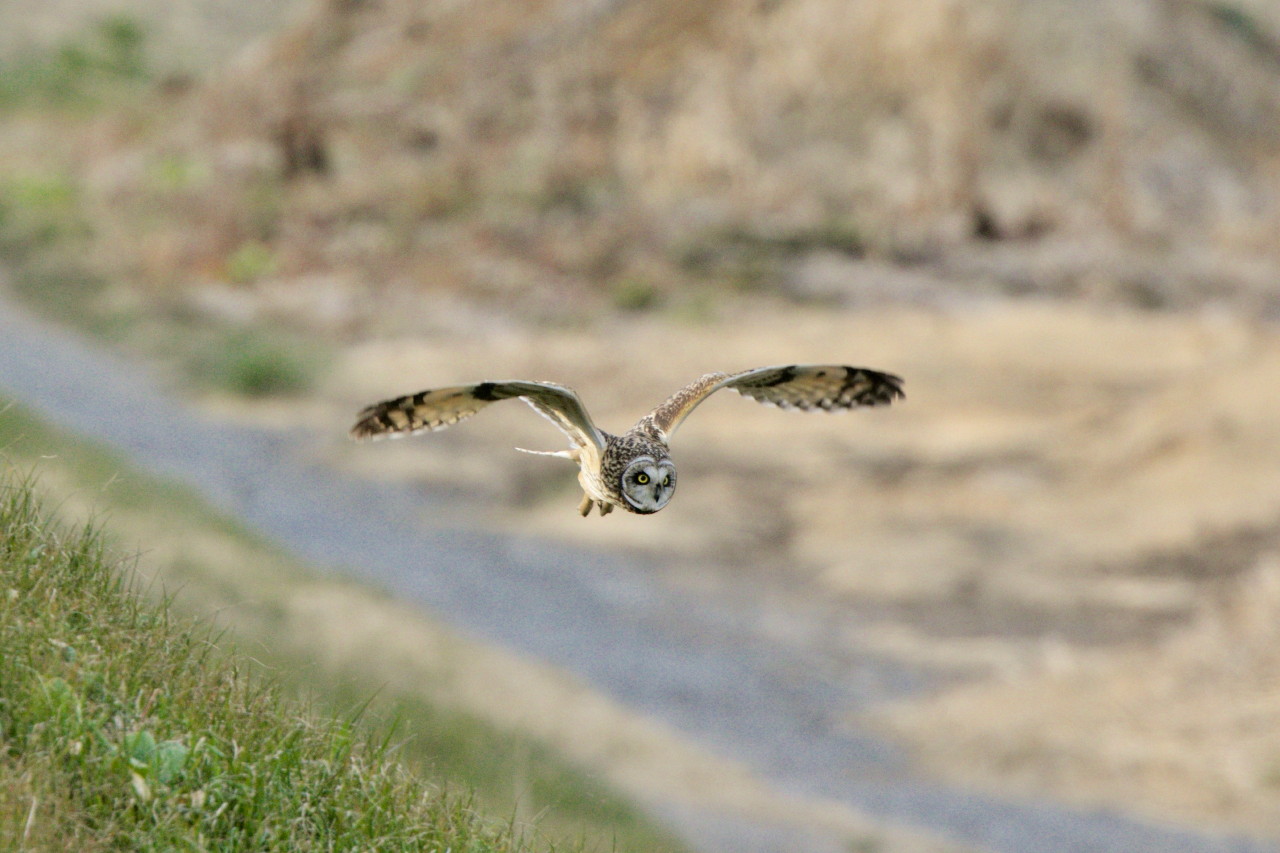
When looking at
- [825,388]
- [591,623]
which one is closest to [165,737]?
[825,388]

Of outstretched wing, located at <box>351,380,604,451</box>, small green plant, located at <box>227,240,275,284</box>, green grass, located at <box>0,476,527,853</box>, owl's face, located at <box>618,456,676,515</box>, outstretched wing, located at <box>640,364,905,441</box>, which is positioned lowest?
green grass, located at <box>0,476,527,853</box>

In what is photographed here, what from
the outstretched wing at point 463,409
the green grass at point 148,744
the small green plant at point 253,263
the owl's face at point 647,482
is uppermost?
the small green plant at point 253,263

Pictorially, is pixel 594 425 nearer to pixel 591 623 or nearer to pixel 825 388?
pixel 825 388

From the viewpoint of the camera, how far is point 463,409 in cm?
638

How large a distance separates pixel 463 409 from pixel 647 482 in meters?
0.99

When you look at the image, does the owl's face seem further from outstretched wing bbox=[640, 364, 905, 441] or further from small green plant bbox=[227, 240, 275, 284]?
small green plant bbox=[227, 240, 275, 284]

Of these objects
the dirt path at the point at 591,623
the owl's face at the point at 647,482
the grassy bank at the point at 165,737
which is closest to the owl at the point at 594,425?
the owl's face at the point at 647,482

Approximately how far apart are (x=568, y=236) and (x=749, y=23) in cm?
794

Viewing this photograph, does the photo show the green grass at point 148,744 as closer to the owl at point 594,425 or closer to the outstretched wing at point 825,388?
the owl at point 594,425

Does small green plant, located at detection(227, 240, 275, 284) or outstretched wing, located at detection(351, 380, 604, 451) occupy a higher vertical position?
small green plant, located at detection(227, 240, 275, 284)

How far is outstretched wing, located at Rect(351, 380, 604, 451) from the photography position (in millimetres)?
5879

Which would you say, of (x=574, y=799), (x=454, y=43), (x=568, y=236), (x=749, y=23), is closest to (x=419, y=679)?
(x=574, y=799)

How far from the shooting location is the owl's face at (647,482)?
5.82m

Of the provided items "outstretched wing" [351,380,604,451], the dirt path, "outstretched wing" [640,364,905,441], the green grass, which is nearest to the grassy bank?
the green grass
